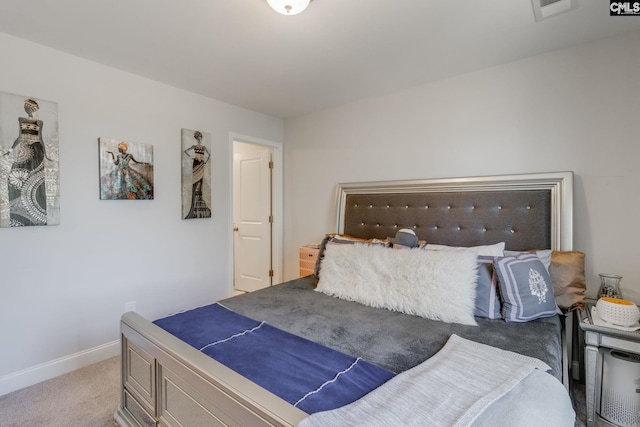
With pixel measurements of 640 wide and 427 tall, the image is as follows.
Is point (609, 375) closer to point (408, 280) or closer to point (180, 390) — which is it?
point (408, 280)

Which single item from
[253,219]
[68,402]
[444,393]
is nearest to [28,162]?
[68,402]

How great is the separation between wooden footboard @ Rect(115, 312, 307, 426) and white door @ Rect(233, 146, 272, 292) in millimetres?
2484

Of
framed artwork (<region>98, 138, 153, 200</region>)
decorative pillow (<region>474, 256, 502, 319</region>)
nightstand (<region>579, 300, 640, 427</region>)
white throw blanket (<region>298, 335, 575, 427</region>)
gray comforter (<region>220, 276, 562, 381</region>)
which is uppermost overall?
framed artwork (<region>98, 138, 153, 200</region>)

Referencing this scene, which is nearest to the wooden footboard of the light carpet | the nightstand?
the light carpet

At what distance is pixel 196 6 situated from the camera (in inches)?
69.4

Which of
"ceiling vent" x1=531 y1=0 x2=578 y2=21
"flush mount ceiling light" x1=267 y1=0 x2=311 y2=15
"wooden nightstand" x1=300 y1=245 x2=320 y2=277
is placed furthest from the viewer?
"wooden nightstand" x1=300 y1=245 x2=320 y2=277

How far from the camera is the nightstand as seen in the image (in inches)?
64.1

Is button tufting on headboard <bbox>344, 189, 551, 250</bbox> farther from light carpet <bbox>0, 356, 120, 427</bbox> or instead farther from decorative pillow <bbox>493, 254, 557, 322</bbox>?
light carpet <bbox>0, 356, 120, 427</bbox>

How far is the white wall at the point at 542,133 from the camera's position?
6.65 feet

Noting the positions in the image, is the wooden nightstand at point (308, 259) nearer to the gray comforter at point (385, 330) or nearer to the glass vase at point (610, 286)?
the gray comforter at point (385, 330)

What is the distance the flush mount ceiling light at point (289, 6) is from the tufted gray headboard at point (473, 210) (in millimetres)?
1802

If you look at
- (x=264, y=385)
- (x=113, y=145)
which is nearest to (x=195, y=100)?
(x=113, y=145)

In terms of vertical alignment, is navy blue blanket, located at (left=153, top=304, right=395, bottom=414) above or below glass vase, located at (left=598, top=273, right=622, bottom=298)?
below

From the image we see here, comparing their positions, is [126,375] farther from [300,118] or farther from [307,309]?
[300,118]
